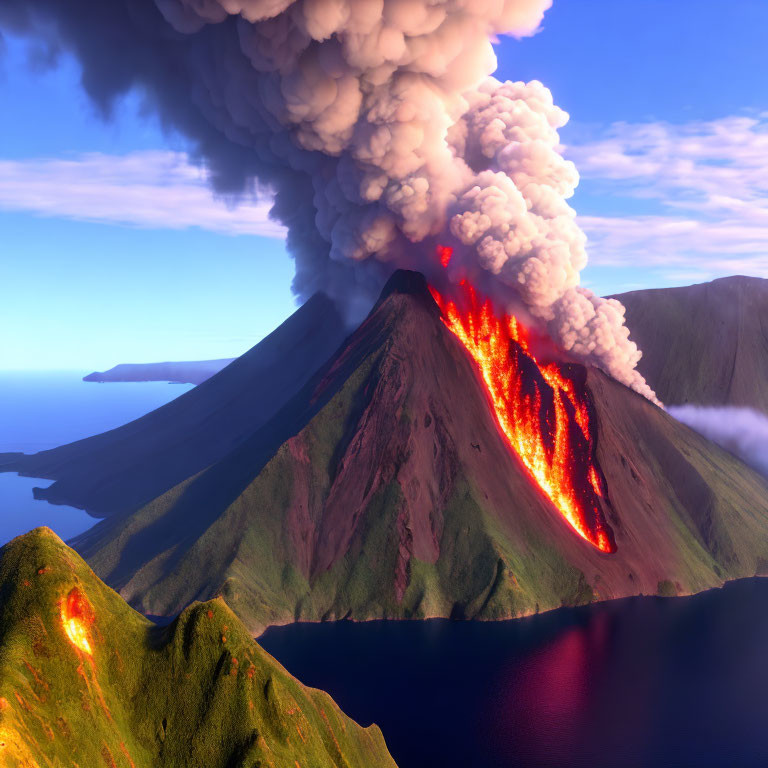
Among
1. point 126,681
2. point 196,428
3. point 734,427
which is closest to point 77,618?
point 126,681

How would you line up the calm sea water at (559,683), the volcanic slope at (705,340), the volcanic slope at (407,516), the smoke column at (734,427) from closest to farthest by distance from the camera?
the calm sea water at (559,683), the volcanic slope at (407,516), the smoke column at (734,427), the volcanic slope at (705,340)

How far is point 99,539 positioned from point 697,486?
78130 millimetres

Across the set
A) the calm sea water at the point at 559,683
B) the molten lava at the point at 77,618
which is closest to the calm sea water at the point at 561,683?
the calm sea water at the point at 559,683

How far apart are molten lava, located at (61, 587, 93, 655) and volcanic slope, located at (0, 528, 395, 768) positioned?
0.04 m

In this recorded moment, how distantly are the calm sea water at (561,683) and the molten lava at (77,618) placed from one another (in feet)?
82.4

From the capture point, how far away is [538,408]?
106062mm

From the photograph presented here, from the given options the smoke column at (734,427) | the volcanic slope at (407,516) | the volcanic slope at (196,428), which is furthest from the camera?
the smoke column at (734,427)

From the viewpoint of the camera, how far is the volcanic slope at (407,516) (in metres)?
82.1

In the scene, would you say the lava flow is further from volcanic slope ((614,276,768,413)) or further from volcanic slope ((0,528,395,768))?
volcanic slope ((0,528,395,768))

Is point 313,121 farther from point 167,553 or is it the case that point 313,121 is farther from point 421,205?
point 167,553

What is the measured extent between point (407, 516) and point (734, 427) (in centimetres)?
8260

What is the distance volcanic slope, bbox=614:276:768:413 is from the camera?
151 m

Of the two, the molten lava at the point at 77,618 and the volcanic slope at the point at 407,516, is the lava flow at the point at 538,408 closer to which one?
the volcanic slope at the point at 407,516

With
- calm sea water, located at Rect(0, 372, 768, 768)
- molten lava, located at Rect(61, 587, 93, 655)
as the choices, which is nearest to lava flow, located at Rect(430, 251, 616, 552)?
calm sea water, located at Rect(0, 372, 768, 768)
